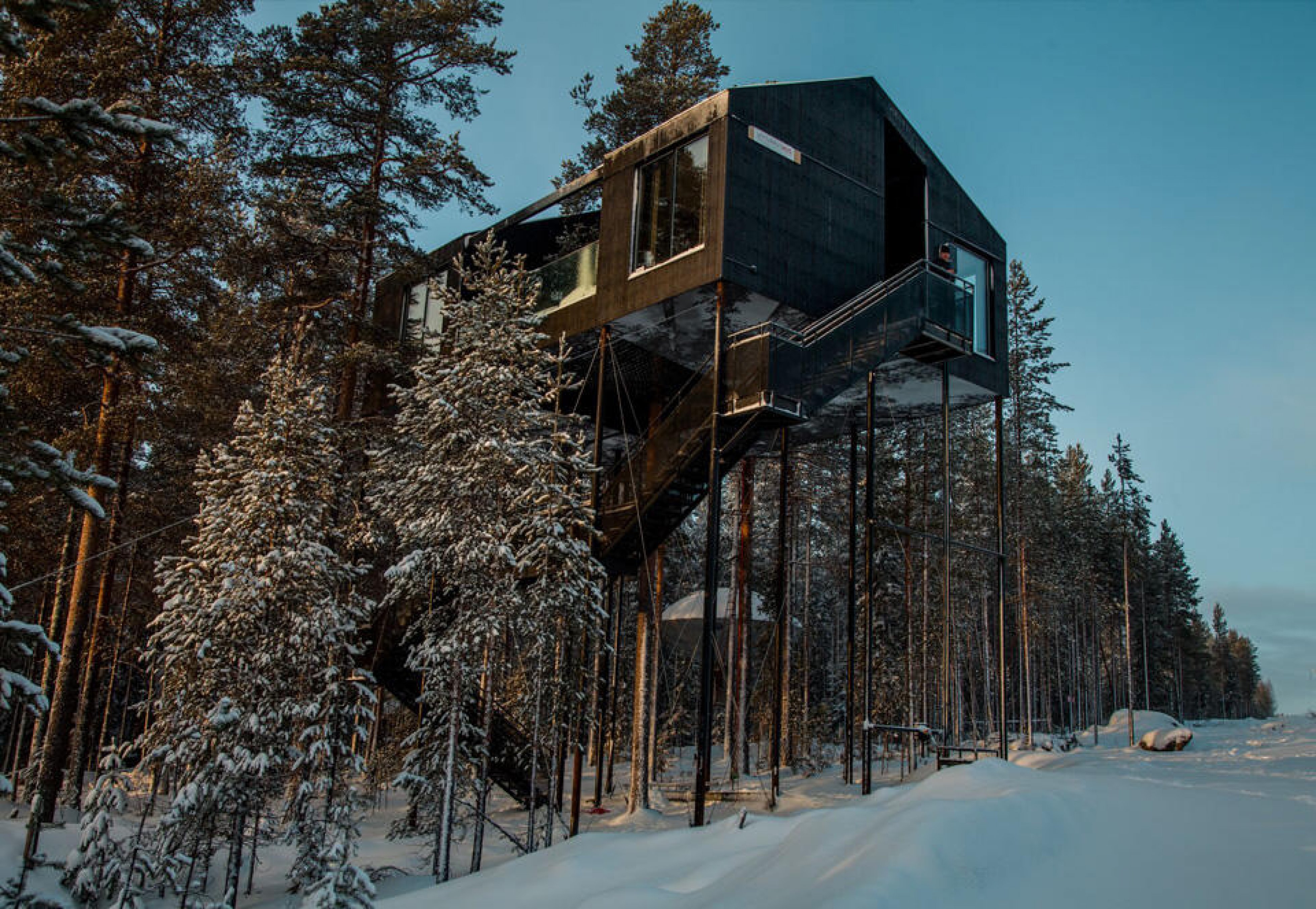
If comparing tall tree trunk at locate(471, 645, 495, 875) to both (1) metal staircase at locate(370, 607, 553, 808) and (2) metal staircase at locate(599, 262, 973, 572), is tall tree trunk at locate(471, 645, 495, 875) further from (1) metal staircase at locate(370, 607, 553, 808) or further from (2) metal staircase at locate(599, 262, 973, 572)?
(2) metal staircase at locate(599, 262, 973, 572)

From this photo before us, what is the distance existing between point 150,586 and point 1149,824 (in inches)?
1087

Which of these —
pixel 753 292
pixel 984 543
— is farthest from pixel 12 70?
pixel 984 543

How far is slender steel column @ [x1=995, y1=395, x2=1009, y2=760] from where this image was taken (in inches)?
714

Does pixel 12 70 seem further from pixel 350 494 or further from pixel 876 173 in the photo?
pixel 876 173

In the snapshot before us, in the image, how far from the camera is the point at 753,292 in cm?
1736

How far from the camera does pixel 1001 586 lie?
757 inches

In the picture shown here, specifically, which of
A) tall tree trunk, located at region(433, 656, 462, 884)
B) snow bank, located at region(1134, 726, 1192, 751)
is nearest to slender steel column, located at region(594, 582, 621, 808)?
tall tree trunk, located at region(433, 656, 462, 884)

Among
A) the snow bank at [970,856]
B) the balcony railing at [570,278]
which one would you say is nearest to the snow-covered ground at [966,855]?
the snow bank at [970,856]

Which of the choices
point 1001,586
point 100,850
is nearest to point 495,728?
point 100,850

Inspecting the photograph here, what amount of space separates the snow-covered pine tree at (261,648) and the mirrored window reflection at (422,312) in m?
8.14

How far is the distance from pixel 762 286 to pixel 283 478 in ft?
29.7

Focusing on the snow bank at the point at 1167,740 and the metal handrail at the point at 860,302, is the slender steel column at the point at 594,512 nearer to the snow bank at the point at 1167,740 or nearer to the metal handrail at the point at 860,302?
the metal handrail at the point at 860,302

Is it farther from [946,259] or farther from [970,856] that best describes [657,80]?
[970,856]

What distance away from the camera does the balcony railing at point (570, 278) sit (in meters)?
20.1
